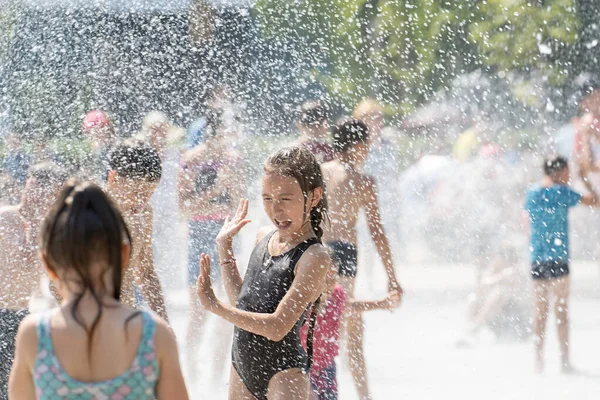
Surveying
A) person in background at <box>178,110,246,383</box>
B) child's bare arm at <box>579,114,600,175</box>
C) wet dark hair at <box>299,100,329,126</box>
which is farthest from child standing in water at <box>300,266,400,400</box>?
child's bare arm at <box>579,114,600,175</box>

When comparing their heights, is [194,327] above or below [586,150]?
below

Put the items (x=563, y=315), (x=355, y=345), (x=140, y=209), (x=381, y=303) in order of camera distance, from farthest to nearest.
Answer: (x=563, y=315), (x=355, y=345), (x=381, y=303), (x=140, y=209)

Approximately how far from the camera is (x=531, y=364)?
216 inches

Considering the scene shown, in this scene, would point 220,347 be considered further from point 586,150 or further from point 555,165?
point 586,150

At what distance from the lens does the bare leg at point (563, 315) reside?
17.4ft

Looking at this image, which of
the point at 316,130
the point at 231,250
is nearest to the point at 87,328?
the point at 231,250

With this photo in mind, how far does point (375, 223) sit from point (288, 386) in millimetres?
1697

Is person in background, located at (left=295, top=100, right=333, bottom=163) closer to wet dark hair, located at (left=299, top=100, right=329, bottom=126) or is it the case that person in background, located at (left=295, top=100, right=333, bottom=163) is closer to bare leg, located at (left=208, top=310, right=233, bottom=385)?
wet dark hair, located at (left=299, top=100, right=329, bottom=126)

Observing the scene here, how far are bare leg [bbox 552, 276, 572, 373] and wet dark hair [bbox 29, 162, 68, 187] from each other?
101 inches

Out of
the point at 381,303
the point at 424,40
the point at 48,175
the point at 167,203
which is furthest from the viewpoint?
the point at 424,40

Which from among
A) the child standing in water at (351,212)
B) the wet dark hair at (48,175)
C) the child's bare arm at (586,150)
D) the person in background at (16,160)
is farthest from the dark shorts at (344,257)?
the child's bare arm at (586,150)

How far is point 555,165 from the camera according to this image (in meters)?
5.30

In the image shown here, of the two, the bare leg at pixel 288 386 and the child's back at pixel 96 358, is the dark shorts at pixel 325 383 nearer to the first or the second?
the bare leg at pixel 288 386

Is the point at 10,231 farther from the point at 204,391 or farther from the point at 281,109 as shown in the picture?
the point at 281,109
